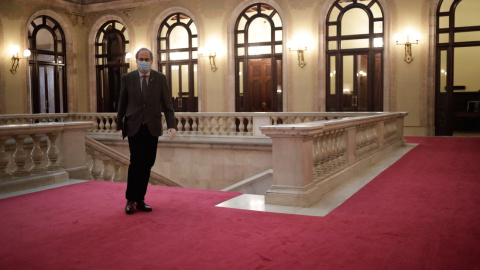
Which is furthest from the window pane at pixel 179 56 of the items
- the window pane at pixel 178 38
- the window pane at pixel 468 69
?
the window pane at pixel 468 69

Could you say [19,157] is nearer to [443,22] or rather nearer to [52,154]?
[52,154]

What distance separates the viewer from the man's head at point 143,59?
16.3 ft

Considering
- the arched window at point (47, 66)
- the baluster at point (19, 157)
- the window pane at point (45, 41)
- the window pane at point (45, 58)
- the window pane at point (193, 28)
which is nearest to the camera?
the baluster at point (19, 157)

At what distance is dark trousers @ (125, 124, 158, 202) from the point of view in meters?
4.99

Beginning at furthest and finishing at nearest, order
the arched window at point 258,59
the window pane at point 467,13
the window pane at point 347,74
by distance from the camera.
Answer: the arched window at point 258,59, the window pane at point 347,74, the window pane at point 467,13

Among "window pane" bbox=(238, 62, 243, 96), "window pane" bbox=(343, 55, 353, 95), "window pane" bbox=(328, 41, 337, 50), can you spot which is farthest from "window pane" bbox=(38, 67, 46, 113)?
"window pane" bbox=(343, 55, 353, 95)

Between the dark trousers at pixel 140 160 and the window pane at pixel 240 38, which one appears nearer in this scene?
the dark trousers at pixel 140 160

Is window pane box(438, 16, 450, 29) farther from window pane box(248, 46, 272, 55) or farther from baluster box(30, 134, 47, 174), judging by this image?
baluster box(30, 134, 47, 174)

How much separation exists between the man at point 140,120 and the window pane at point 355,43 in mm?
12139

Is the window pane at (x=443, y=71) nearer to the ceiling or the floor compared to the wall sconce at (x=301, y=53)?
nearer to the floor

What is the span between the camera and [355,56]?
1616 centimetres

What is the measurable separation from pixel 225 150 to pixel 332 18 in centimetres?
631

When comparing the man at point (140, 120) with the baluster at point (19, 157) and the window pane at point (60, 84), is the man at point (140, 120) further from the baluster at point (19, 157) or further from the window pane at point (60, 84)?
the window pane at point (60, 84)

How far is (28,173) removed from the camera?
6738 mm
